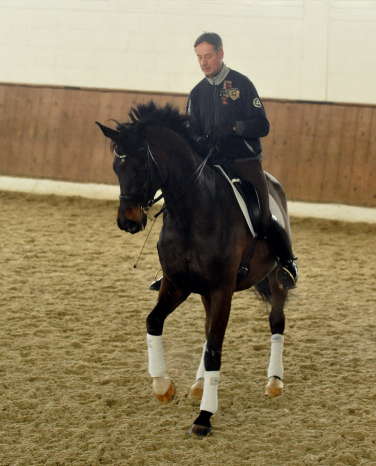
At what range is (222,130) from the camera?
136 inches

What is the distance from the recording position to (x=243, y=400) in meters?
3.87

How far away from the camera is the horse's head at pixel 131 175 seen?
3094mm

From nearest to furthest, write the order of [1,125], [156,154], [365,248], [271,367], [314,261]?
[156,154] → [271,367] → [314,261] → [365,248] → [1,125]

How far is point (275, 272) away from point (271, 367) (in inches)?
26.3

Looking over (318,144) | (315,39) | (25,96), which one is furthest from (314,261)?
(25,96)

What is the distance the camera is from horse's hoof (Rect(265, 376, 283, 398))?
3924mm

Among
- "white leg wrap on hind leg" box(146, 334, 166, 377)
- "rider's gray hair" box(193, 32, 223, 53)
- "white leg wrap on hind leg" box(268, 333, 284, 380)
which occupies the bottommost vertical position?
"white leg wrap on hind leg" box(268, 333, 284, 380)

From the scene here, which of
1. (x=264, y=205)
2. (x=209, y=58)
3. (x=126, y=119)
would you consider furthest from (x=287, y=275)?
(x=126, y=119)

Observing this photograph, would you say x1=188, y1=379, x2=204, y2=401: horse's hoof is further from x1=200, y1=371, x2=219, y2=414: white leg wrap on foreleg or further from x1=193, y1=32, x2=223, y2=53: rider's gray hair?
x1=193, y1=32, x2=223, y2=53: rider's gray hair

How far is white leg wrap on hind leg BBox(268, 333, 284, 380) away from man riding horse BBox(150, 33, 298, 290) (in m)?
0.77

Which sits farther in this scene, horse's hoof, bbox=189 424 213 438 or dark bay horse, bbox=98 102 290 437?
horse's hoof, bbox=189 424 213 438

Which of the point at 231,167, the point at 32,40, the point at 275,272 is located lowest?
the point at 275,272

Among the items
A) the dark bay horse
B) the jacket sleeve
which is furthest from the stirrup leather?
the jacket sleeve

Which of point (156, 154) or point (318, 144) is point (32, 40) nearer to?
point (318, 144)
